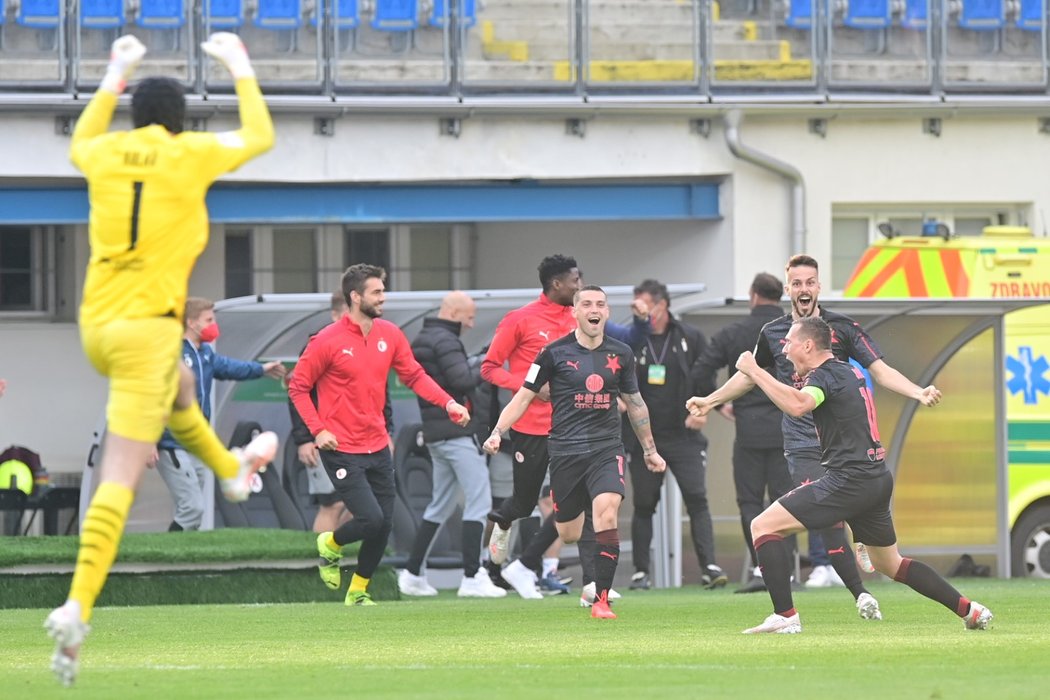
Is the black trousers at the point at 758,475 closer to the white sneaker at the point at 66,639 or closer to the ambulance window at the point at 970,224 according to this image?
the white sneaker at the point at 66,639

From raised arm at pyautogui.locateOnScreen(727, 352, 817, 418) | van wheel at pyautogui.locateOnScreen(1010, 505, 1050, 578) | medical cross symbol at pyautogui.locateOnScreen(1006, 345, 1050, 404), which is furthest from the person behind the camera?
van wheel at pyautogui.locateOnScreen(1010, 505, 1050, 578)

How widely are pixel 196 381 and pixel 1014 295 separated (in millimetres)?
7123

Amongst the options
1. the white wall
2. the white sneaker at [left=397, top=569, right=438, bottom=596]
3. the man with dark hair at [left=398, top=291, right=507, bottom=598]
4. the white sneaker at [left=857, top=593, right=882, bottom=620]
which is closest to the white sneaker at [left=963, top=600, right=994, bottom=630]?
the white sneaker at [left=857, top=593, right=882, bottom=620]

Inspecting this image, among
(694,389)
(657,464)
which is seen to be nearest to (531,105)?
(694,389)

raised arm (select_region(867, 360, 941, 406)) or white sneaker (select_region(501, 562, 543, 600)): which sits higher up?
raised arm (select_region(867, 360, 941, 406))

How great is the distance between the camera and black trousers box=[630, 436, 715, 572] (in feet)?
51.7

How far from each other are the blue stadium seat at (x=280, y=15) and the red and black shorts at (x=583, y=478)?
33.3 feet

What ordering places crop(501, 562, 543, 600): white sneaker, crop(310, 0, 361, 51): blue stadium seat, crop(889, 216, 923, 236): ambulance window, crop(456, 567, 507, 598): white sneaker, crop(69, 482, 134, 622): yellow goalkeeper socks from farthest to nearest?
crop(889, 216, 923, 236): ambulance window, crop(310, 0, 361, 51): blue stadium seat, crop(456, 567, 507, 598): white sneaker, crop(501, 562, 543, 600): white sneaker, crop(69, 482, 134, 622): yellow goalkeeper socks

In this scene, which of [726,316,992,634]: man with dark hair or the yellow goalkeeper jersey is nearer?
the yellow goalkeeper jersey

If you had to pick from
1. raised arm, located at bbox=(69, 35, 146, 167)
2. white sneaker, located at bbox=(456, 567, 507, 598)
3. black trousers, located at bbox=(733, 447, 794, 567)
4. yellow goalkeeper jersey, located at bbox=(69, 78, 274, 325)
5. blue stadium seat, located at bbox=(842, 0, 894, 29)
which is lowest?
white sneaker, located at bbox=(456, 567, 507, 598)

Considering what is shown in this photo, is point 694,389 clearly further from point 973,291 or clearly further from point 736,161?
point 736,161

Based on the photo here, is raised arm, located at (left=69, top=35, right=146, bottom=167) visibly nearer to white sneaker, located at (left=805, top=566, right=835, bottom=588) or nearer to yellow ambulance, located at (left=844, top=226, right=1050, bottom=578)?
white sneaker, located at (left=805, top=566, right=835, bottom=588)

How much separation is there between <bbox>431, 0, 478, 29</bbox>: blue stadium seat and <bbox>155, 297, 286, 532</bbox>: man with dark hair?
21.8 ft

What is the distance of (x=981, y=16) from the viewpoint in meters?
23.0
